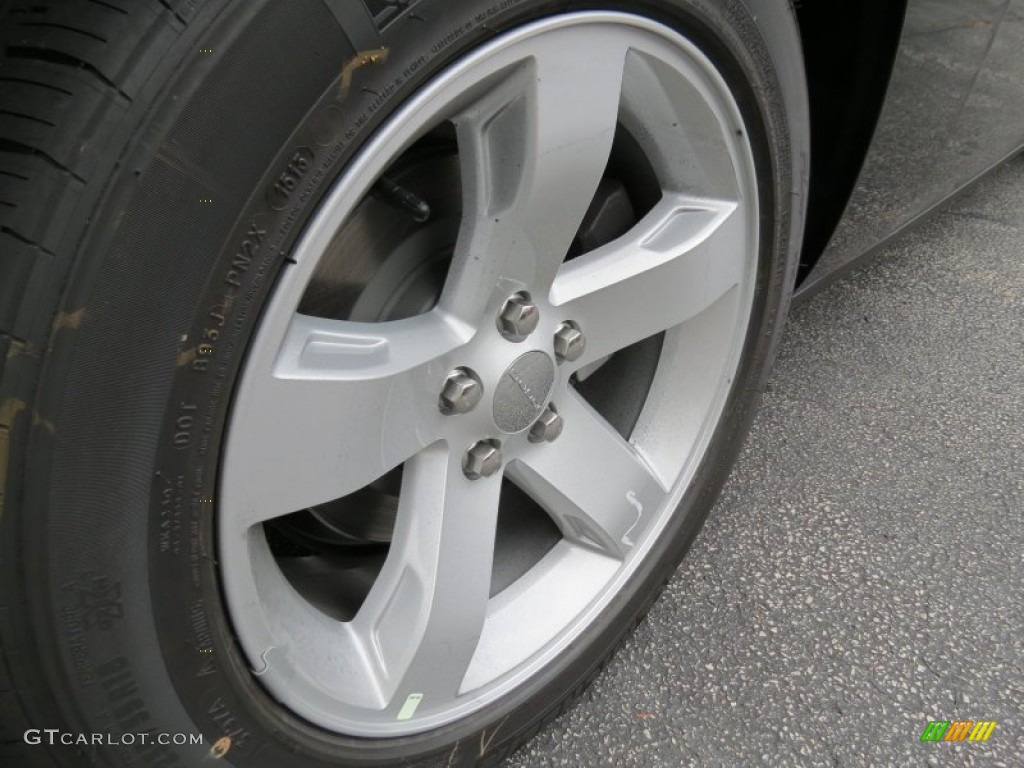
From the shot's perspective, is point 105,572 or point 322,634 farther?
point 322,634

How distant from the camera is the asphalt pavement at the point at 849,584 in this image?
1273mm

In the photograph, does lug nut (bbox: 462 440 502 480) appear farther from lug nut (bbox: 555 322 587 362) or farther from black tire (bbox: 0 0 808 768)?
black tire (bbox: 0 0 808 768)

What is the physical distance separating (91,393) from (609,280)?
619 mm

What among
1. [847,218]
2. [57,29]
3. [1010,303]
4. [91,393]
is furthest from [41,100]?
[1010,303]

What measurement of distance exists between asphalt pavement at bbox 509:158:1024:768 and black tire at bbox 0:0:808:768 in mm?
640

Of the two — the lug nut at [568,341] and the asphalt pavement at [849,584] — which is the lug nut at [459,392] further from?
the asphalt pavement at [849,584]

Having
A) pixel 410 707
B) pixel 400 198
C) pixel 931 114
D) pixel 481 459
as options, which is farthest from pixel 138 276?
pixel 931 114

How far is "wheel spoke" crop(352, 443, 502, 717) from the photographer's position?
99 cm

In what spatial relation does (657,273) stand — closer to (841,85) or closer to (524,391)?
(524,391)

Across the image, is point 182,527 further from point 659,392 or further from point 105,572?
point 659,392

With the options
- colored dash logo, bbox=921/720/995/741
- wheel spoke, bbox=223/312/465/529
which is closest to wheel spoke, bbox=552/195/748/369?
wheel spoke, bbox=223/312/465/529

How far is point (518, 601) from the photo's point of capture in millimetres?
1219
